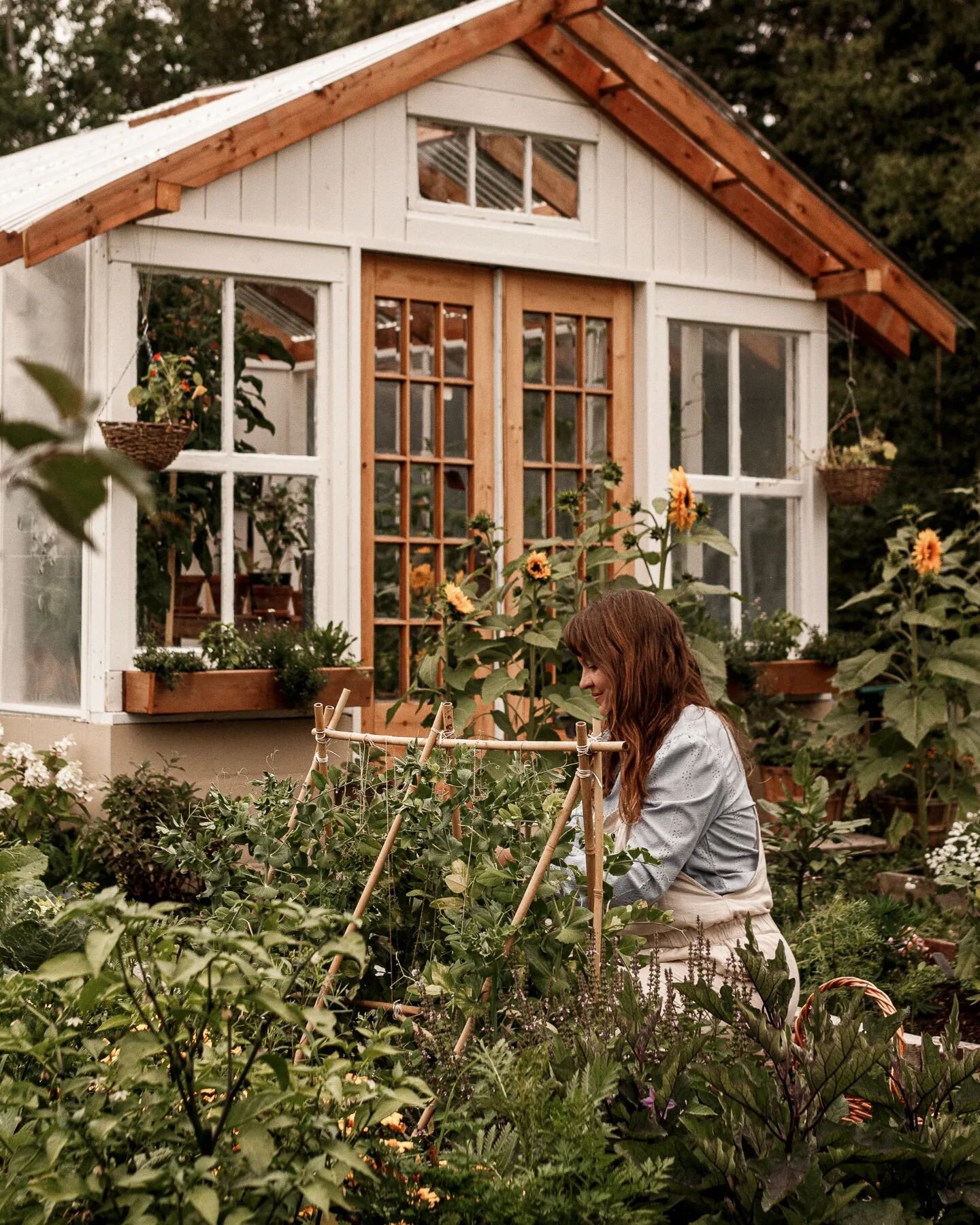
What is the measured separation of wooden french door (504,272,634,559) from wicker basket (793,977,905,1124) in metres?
3.77

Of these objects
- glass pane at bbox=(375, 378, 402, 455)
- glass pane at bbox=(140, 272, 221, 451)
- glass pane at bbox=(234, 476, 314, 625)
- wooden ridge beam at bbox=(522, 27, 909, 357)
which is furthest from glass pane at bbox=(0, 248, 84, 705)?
wooden ridge beam at bbox=(522, 27, 909, 357)

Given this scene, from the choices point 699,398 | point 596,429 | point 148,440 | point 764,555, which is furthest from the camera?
point 764,555

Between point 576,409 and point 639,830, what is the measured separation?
4.43m

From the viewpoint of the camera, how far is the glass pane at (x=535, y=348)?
764 centimetres

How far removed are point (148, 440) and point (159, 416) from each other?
14 cm

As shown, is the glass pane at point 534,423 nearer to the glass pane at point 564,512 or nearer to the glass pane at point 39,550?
the glass pane at point 564,512

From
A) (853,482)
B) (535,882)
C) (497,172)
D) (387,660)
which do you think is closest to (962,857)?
(535,882)

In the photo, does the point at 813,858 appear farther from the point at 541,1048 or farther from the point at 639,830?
the point at 541,1048

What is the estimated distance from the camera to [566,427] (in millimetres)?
7785

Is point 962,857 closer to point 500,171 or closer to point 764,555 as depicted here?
point 764,555

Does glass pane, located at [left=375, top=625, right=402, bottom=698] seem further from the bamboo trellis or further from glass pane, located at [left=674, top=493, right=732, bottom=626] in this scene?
the bamboo trellis

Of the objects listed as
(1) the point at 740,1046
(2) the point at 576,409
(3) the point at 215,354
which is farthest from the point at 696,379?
(1) the point at 740,1046

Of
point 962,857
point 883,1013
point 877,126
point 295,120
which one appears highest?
point 877,126

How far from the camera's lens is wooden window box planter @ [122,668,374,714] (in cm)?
622
